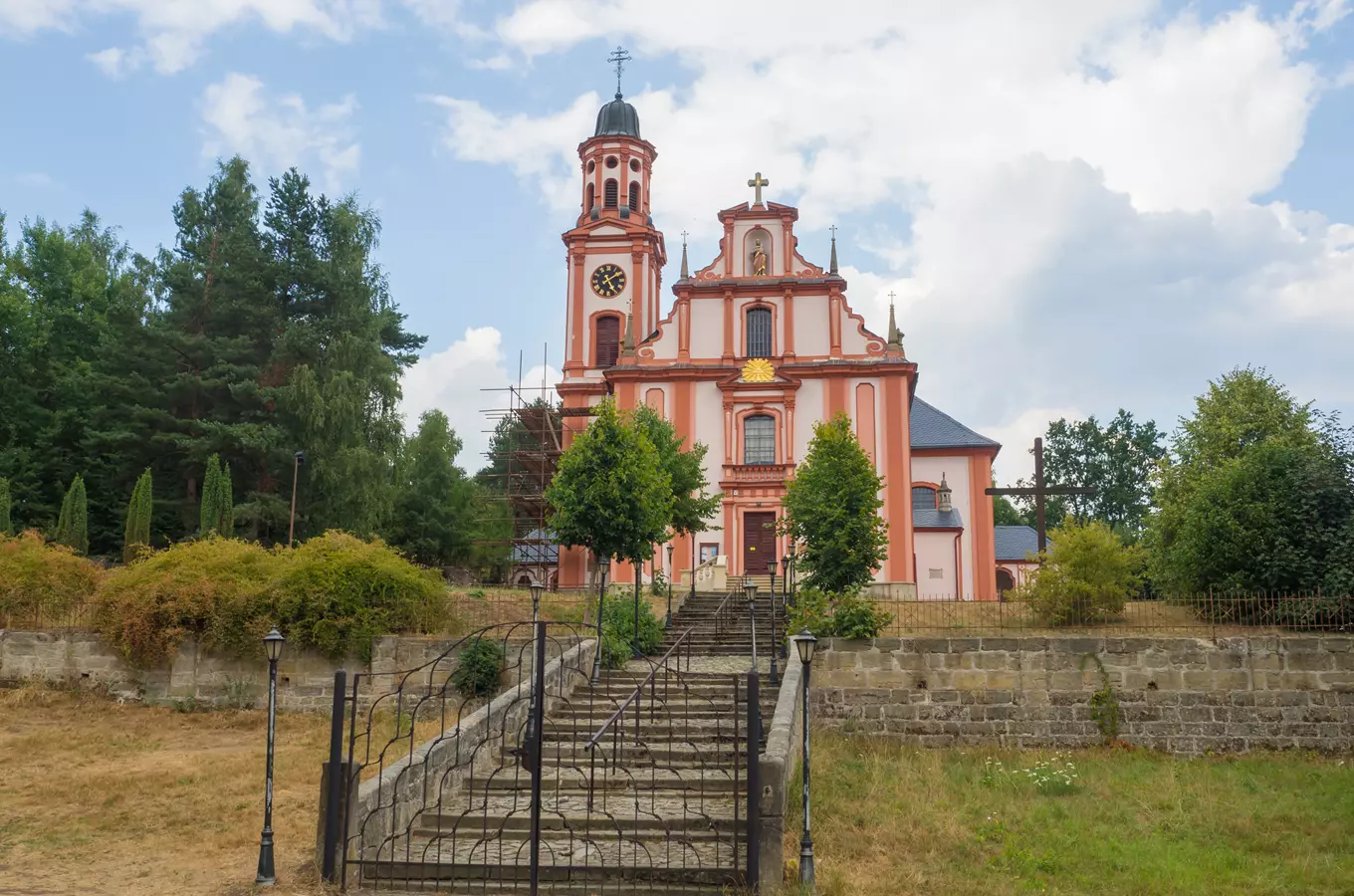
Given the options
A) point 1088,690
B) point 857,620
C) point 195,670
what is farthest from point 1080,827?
point 195,670

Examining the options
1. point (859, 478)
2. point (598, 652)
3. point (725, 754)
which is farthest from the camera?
point (859, 478)

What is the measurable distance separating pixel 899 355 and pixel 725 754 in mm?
21061

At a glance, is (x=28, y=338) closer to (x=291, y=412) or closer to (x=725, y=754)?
(x=291, y=412)

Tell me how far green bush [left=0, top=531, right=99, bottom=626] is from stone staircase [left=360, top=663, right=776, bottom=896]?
437 inches

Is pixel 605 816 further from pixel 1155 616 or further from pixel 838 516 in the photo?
pixel 1155 616

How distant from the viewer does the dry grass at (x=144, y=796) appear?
9.09 m

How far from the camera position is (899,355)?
1212 inches

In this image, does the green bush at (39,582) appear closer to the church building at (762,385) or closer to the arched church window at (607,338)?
the church building at (762,385)

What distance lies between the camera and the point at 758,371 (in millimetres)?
31172

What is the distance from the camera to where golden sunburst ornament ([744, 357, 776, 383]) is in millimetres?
31078

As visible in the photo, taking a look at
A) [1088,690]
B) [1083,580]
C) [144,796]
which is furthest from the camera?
[1083,580]

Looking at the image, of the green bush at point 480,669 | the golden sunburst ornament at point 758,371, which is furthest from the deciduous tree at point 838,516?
the golden sunburst ornament at point 758,371

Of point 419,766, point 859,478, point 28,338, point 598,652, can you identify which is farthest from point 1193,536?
point 28,338

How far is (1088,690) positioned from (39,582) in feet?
59.2
